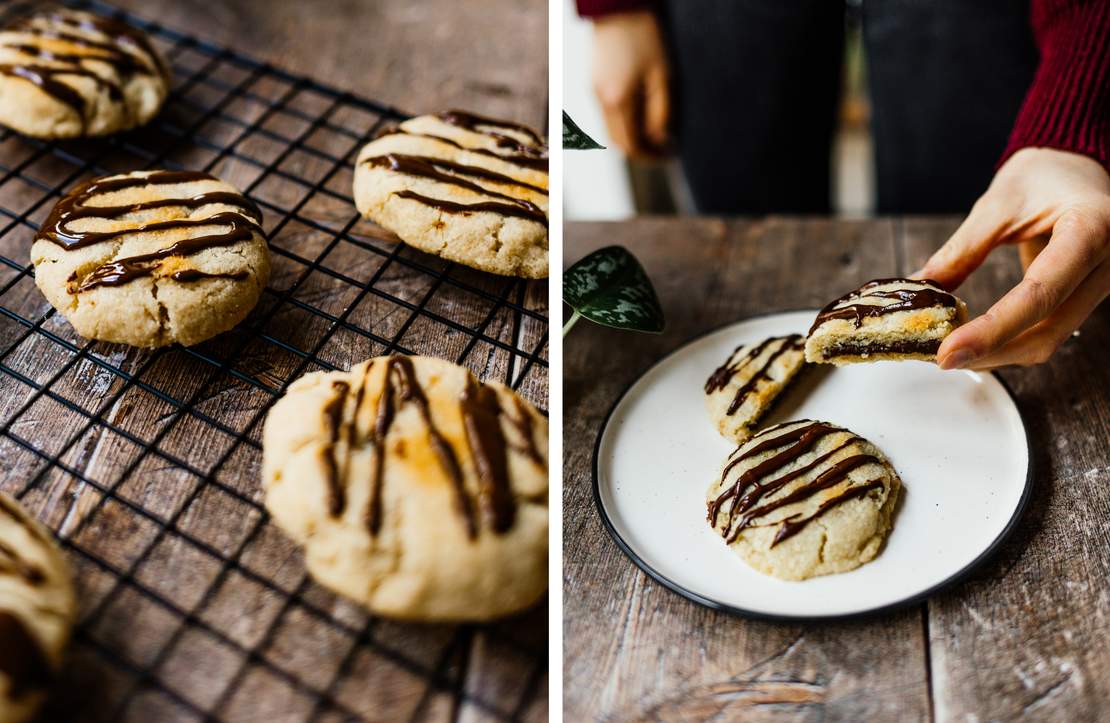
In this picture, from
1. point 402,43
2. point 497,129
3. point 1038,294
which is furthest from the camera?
point 402,43

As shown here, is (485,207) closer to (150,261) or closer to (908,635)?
(150,261)

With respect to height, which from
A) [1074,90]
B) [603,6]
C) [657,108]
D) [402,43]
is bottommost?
[657,108]

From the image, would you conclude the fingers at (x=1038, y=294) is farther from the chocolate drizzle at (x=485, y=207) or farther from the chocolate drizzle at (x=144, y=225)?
the chocolate drizzle at (x=144, y=225)

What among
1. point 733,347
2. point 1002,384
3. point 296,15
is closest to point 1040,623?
point 1002,384

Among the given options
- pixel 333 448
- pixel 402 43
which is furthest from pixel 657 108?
pixel 333 448

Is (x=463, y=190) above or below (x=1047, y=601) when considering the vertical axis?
above

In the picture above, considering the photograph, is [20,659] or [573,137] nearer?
[20,659]

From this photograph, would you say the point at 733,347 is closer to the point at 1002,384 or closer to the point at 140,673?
the point at 1002,384

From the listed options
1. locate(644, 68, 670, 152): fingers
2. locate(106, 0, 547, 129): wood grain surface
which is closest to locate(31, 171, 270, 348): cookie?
locate(106, 0, 547, 129): wood grain surface
